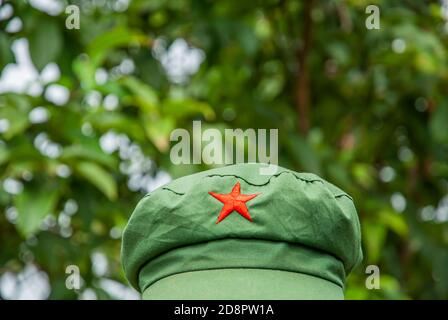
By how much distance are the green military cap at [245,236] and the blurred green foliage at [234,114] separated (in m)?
0.86

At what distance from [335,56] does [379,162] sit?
0.46 metres

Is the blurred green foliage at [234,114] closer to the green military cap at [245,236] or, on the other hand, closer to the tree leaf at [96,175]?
the tree leaf at [96,175]

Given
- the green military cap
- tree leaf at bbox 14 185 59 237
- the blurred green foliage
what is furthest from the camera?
the blurred green foliage

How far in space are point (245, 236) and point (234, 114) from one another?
→ 166 centimetres

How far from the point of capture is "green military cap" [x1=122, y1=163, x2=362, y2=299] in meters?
0.88

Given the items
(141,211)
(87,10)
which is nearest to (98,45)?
(87,10)

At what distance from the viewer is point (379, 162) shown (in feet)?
9.41

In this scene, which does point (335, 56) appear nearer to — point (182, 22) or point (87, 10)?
point (182, 22)

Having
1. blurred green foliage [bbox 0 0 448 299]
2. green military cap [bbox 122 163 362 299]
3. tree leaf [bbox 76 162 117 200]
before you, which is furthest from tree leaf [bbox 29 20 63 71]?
green military cap [bbox 122 163 362 299]

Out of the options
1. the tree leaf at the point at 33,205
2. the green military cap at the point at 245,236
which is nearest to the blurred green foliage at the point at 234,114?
the tree leaf at the point at 33,205

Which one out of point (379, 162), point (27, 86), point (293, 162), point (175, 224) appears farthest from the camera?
point (379, 162)

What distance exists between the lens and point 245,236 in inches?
35.2

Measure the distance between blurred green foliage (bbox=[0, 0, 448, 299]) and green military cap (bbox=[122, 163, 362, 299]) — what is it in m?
0.86

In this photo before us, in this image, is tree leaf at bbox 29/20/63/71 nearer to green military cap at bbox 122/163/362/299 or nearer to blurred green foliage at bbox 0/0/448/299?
blurred green foliage at bbox 0/0/448/299
